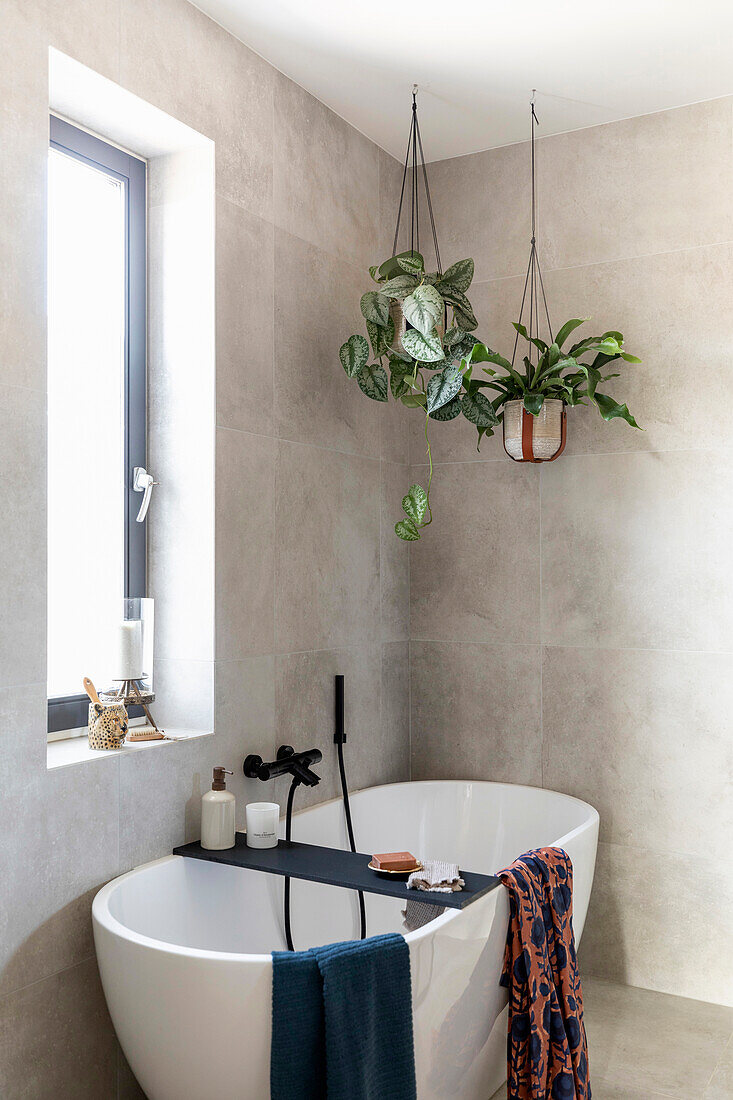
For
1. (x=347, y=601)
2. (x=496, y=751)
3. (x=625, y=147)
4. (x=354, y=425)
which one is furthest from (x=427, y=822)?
(x=625, y=147)

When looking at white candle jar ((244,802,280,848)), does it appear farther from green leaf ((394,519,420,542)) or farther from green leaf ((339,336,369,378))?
green leaf ((339,336,369,378))

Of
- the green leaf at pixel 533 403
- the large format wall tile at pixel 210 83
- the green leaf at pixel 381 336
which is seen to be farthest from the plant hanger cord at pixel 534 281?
the large format wall tile at pixel 210 83

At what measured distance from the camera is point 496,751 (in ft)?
10.2

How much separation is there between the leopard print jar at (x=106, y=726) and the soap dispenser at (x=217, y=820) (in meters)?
0.26

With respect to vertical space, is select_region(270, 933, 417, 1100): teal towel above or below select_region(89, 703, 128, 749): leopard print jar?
below

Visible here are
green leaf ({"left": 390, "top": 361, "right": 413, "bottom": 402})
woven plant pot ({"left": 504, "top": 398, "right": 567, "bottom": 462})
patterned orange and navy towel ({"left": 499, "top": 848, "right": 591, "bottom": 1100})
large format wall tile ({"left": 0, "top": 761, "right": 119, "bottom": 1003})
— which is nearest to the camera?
large format wall tile ({"left": 0, "top": 761, "right": 119, "bottom": 1003})

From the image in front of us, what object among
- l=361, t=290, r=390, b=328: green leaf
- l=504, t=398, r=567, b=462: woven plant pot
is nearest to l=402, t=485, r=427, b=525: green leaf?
l=504, t=398, r=567, b=462: woven plant pot

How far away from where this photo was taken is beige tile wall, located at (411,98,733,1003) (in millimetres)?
2764

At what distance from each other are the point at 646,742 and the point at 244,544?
141cm

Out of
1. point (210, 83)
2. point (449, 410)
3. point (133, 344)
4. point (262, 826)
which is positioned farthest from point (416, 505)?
point (210, 83)

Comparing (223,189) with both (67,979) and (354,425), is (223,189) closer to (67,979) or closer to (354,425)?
(354,425)

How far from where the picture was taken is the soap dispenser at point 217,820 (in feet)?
7.14

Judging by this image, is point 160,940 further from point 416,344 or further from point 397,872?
point 416,344

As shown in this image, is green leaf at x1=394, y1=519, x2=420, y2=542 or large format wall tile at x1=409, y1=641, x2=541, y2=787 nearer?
green leaf at x1=394, y1=519, x2=420, y2=542
